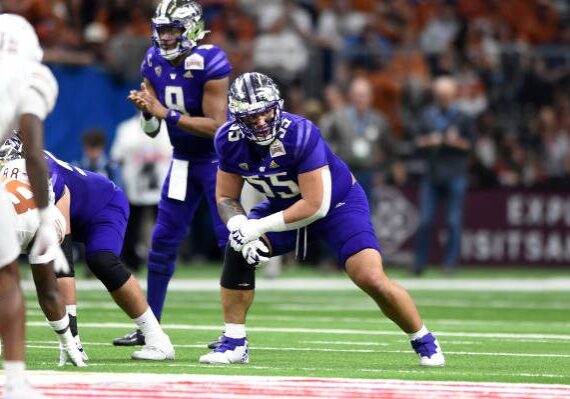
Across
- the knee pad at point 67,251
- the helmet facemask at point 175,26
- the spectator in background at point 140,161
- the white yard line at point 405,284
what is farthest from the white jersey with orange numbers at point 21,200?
the spectator in background at point 140,161

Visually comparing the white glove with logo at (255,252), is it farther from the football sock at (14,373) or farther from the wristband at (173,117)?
the football sock at (14,373)

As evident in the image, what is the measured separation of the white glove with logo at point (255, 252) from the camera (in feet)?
26.3

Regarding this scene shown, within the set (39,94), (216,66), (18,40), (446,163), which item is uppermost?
(18,40)

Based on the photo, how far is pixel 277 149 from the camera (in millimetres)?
8000

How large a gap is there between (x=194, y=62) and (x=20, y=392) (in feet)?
13.5

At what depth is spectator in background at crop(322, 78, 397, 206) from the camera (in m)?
17.4

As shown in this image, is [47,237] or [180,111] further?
[180,111]

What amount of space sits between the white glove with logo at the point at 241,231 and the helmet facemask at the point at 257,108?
0.44 m

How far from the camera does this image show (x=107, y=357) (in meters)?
8.48

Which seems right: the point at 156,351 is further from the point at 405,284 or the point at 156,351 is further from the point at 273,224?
the point at 405,284

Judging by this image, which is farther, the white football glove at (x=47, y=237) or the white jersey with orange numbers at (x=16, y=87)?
the white football glove at (x=47, y=237)

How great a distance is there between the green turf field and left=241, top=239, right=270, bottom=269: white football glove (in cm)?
57

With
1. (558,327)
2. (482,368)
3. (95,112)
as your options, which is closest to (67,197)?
(482,368)

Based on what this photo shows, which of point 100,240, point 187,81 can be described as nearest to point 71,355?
point 100,240
